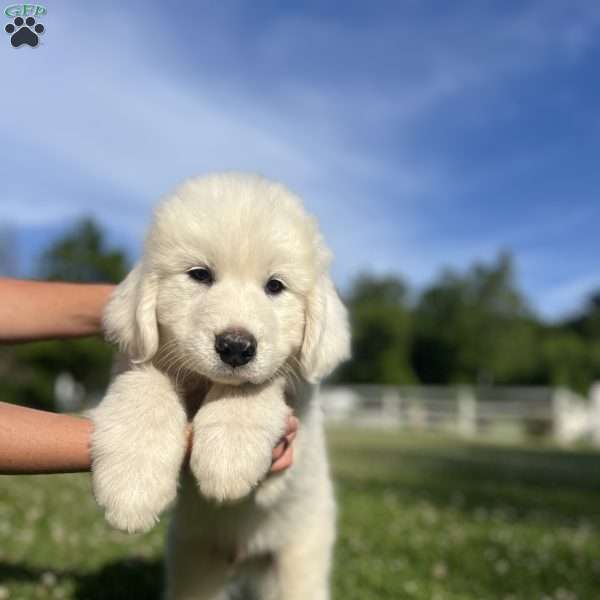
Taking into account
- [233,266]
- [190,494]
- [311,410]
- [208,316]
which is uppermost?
[233,266]

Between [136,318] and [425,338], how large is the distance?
1826 inches

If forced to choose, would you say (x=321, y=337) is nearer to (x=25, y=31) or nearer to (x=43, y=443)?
(x=43, y=443)

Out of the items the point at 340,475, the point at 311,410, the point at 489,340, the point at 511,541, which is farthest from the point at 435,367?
the point at 311,410

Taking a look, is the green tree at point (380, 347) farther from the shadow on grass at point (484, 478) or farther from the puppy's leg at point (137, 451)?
the puppy's leg at point (137, 451)

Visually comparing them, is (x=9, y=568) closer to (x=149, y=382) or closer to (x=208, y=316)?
(x=149, y=382)

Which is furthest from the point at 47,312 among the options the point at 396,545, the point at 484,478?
the point at 484,478

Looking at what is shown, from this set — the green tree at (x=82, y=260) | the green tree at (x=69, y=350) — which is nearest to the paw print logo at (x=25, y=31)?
the green tree at (x=69, y=350)

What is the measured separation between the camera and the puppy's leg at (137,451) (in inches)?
95.4

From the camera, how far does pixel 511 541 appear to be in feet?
19.5

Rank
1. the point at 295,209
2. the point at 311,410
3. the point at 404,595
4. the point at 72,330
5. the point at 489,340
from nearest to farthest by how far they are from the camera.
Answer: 1. the point at 295,209
2. the point at 311,410
3. the point at 72,330
4. the point at 404,595
5. the point at 489,340

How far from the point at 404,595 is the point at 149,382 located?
226cm

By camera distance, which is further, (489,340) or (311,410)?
(489,340)

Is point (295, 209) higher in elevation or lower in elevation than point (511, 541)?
higher

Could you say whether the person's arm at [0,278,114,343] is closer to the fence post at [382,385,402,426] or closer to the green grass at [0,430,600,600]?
the green grass at [0,430,600,600]
